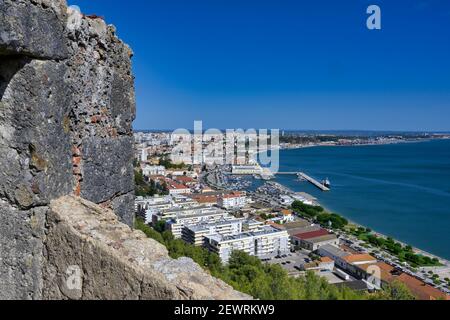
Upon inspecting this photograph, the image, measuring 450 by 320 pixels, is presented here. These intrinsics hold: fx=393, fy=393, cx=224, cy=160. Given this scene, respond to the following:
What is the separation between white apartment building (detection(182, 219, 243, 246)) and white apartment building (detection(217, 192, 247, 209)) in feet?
29.3

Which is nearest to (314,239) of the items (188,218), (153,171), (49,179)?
(188,218)

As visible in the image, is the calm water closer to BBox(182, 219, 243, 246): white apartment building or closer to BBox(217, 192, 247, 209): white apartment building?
BBox(217, 192, 247, 209): white apartment building

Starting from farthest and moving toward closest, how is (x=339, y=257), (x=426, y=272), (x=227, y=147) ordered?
(x=227, y=147)
(x=339, y=257)
(x=426, y=272)

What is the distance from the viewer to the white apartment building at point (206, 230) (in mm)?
25625

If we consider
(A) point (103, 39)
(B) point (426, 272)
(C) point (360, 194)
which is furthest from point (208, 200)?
(A) point (103, 39)

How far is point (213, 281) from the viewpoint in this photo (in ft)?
4.14

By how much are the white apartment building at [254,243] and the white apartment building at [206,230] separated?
1428 mm

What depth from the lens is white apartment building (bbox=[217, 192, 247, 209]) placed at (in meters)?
38.2

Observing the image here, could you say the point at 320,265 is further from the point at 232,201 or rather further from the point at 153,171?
the point at 153,171
